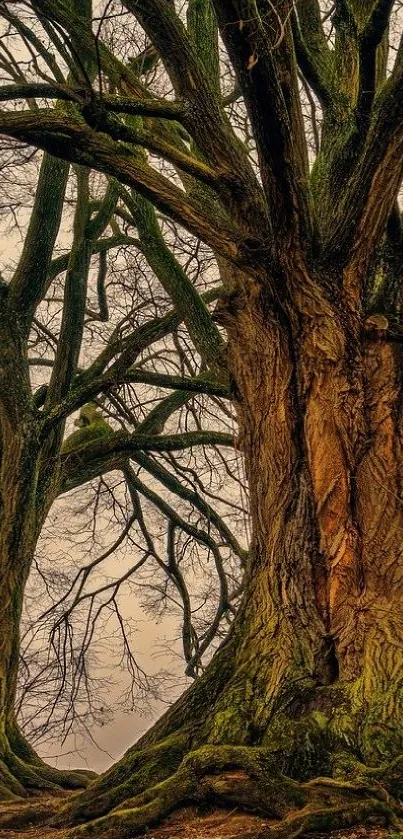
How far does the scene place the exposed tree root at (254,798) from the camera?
2.93 meters

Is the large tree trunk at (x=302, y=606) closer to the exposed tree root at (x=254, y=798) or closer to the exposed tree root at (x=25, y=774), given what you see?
the exposed tree root at (x=254, y=798)

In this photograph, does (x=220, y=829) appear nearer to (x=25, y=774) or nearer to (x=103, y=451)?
(x=25, y=774)

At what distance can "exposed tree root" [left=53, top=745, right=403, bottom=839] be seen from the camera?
293 cm

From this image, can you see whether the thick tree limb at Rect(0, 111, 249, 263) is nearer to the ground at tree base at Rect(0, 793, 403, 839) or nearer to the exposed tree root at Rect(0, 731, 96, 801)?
the ground at tree base at Rect(0, 793, 403, 839)

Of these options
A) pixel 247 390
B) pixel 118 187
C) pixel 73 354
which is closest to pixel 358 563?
pixel 247 390

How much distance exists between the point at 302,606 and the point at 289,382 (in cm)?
128

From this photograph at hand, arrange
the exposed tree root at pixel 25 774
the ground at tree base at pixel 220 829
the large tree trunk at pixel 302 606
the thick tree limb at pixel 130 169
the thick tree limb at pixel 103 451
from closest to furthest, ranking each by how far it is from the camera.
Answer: the ground at tree base at pixel 220 829 < the large tree trunk at pixel 302 606 < the thick tree limb at pixel 130 169 < the exposed tree root at pixel 25 774 < the thick tree limb at pixel 103 451

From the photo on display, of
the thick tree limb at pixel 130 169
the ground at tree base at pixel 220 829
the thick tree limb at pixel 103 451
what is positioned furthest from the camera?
the thick tree limb at pixel 103 451

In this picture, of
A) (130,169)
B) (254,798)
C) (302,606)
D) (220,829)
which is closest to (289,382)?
(302,606)

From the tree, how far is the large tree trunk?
1 centimetres

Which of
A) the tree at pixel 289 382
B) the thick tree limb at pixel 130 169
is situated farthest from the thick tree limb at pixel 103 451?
the thick tree limb at pixel 130 169

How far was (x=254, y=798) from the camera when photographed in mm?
3227

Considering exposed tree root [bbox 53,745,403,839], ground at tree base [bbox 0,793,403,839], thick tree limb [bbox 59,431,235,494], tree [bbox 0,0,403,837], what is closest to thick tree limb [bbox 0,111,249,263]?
tree [bbox 0,0,403,837]

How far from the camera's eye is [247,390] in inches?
188
